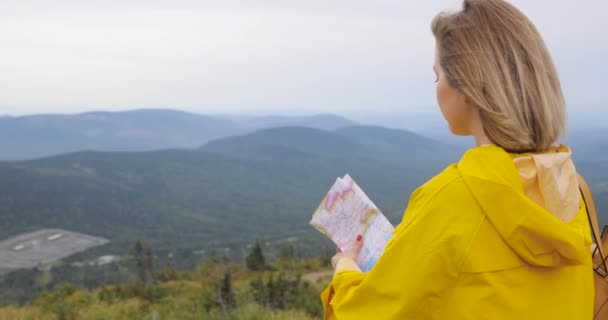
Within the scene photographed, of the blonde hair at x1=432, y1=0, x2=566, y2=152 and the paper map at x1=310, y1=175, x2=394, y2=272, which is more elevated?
the blonde hair at x1=432, y1=0, x2=566, y2=152

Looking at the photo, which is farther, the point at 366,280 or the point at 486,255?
the point at 366,280

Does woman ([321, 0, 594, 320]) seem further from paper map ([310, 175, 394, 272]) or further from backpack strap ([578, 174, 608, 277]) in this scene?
paper map ([310, 175, 394, 272])

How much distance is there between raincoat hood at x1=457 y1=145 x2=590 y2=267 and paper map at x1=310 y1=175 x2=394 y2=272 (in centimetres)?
52

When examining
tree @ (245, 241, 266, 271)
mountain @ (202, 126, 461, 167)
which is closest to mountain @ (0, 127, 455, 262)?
mountain @ (202, 126, 461, 167)

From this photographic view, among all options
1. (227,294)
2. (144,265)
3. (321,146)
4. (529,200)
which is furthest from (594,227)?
(321,146)

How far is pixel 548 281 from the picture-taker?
1306 millimetres

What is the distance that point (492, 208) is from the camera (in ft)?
3.89

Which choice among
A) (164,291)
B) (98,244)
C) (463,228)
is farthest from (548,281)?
(98,244)

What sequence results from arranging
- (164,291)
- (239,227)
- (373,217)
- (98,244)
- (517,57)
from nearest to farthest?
1. (517,57)
2. (373,217)
3. (164,291)
4. (98,244)
5. (239,227)

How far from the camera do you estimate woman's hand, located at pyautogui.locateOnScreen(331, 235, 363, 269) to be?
1677mm

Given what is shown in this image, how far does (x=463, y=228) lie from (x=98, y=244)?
210ft

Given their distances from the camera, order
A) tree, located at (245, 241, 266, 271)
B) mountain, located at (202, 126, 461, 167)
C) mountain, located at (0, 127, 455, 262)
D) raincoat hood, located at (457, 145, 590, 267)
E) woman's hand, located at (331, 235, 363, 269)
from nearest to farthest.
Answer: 1. raincoat hood, located at (457, 145, 590, 267)
2. woman's hand, located at (331, 235, 363, 269)
3. tree, located at (245, 241, 266, 271)
4. mountain, located at (0, 127, 455, 262)
5. mountain, located at (202, 126, 461, 167)

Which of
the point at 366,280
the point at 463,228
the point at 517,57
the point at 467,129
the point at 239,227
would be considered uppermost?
the point at 517,57

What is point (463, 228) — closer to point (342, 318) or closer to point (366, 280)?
point (366, 280)
